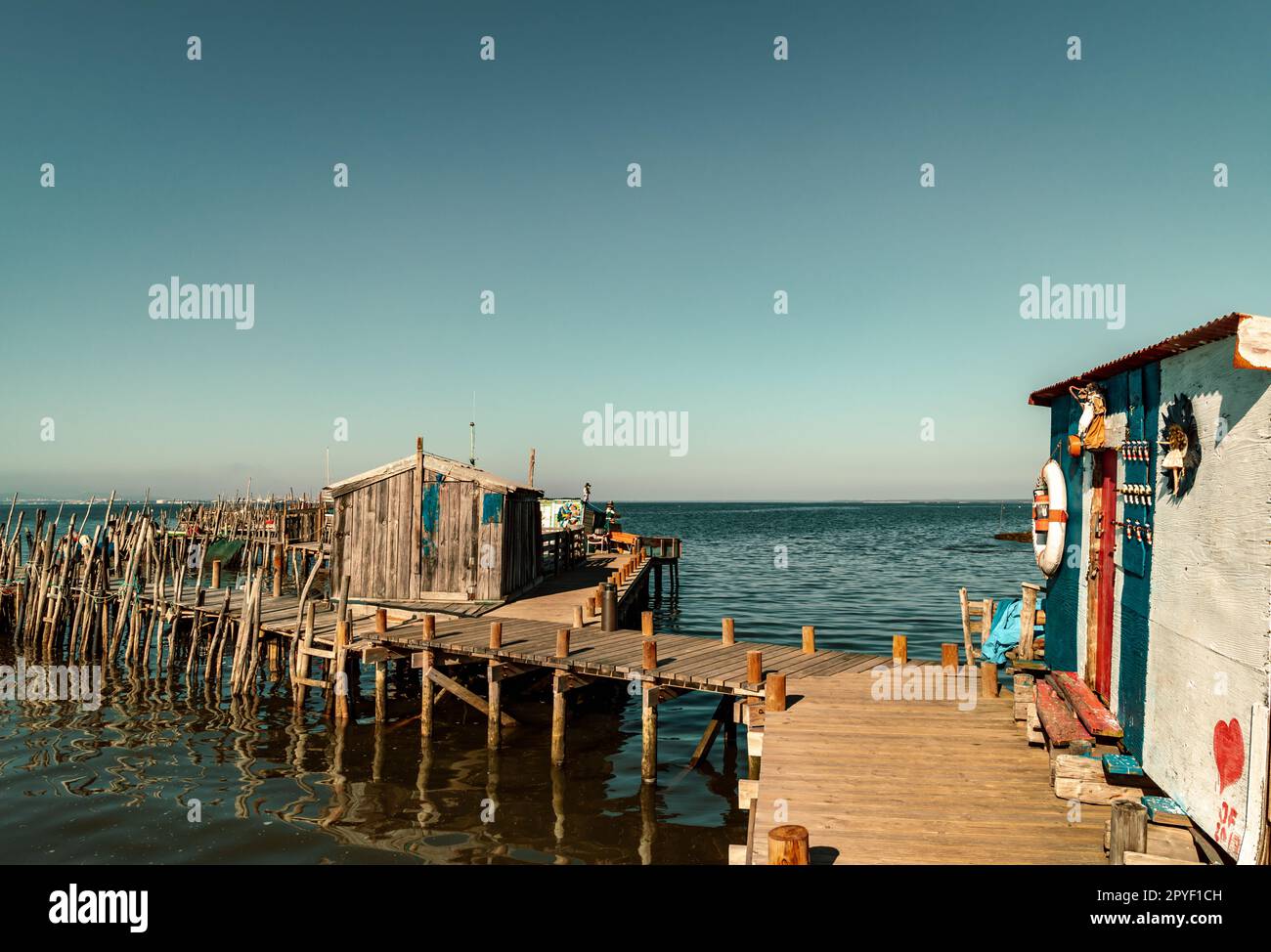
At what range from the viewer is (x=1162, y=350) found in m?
8.23

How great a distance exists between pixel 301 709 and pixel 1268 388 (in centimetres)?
1920

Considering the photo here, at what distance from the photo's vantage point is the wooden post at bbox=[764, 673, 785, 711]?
1288 centimetres

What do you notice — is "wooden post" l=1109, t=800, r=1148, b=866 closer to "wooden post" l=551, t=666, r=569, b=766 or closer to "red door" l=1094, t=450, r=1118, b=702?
"red door" l=1094, t=450, r=1118, b=702

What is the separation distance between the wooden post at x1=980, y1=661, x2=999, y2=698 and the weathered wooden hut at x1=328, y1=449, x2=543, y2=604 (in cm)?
1389

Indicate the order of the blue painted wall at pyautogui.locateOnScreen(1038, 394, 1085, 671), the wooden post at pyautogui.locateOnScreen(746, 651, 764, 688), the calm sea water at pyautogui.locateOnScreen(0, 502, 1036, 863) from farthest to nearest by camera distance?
the wooden post at pyautogui.locateOnScreen(746, 651, 764, 688) → the calm sea water at pyautogui.locateOnScreen(0, 502, 1036, 863) → the blue painted wall at pyautogui.locateOnScreen(1038, 394, 1085, 671)

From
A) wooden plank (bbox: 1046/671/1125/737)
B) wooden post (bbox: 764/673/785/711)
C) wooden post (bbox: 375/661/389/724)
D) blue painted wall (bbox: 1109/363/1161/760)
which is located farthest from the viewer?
wooden post (bbox: 375/661/389/724)

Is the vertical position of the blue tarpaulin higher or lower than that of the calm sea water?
higher

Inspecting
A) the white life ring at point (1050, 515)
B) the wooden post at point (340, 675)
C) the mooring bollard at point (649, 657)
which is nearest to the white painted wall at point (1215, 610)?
the white life ring at point (1050, 515)

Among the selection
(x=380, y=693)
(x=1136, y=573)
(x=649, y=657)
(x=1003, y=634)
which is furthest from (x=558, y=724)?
(x=1136, y=573)

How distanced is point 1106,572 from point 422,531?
699 inches

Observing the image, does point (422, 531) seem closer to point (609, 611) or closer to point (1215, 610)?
point (609, 611)

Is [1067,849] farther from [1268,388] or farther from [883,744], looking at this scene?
[1268,388]

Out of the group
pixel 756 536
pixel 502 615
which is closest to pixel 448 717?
pixel 502 615

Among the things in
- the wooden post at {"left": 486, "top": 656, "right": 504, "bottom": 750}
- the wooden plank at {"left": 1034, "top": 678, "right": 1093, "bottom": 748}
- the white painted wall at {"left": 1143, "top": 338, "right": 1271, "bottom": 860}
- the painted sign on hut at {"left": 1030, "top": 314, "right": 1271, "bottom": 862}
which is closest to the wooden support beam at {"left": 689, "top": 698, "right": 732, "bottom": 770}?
the wooden post at {"left": 486, "top": 656, "right": 504, "bottom": 750}
